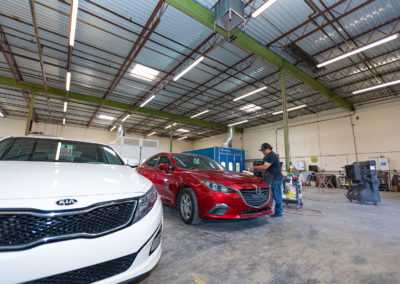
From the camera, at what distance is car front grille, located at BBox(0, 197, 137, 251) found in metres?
0.92

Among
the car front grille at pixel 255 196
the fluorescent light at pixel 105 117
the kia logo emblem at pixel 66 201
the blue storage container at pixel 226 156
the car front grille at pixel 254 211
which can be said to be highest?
the fluorescent light at pixel 105 117

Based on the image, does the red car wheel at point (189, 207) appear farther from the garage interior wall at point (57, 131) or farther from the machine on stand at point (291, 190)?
the garage interior wall at point (57, 131)

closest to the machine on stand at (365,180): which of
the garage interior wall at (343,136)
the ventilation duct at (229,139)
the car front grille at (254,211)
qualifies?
the car front grille at (254,211)

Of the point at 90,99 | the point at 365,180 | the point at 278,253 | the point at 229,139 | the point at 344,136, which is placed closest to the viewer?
the point at 278,253

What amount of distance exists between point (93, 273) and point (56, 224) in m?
0.35

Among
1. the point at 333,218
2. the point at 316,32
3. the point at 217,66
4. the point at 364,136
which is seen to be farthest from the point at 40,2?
the point at 364,136

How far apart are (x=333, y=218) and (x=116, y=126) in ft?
66.0

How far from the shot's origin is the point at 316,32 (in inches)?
296

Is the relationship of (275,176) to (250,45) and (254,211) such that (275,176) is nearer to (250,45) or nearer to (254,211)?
(254,211)

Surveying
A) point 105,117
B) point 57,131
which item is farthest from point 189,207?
point 57,131

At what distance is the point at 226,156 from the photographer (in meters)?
15.0

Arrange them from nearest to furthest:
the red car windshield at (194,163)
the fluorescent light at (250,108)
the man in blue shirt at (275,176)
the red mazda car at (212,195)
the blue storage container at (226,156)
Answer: the red mazda car at (212,195), the red car windshield at (194,163), the man in blue shirt at (275,176), the blue storage container at (226,156), the fluorescent light at (250,108)

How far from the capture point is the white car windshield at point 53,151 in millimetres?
2064

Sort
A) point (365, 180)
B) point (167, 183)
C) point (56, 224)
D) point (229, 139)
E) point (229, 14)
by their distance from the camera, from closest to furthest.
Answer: point (56, 224) → point (167, 183) → point (229, 14) → point (365, 180) → point (229, 139)
